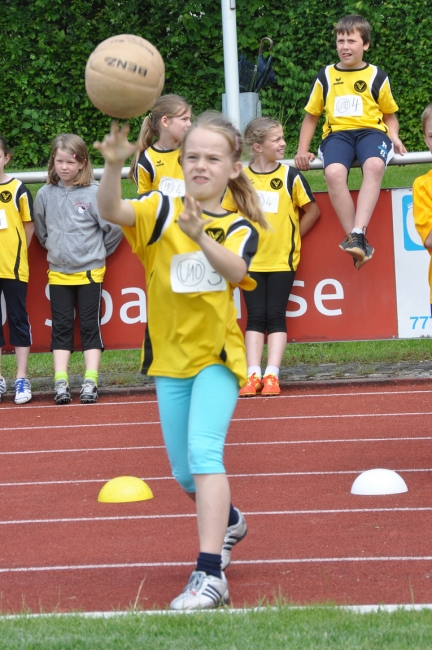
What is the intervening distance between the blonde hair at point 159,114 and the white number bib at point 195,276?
4.45 m

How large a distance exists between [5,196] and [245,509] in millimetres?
4569

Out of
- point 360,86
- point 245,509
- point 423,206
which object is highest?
point 360,86

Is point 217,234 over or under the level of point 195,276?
over

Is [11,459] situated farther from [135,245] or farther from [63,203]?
[135,245]

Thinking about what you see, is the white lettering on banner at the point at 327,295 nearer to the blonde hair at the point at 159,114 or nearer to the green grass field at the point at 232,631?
the blonde hair at the point at 159,114

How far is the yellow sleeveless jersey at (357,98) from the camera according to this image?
9242mm

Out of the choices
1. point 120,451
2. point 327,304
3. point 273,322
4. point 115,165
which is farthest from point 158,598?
point 327,304

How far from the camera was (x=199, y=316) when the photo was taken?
14.7 feet

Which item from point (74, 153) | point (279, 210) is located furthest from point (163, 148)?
point (279, 210)

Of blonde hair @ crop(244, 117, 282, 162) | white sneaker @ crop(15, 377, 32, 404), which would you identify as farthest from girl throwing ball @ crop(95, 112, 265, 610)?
white sneaker @ crop(15, 377, 32, 404)

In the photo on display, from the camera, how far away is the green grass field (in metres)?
3.64

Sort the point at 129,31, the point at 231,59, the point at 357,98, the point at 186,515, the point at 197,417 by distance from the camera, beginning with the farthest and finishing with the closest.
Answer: the point at 129,31
the point at 231,59
the point at 357,98
the point at 186,515
the point at 197,417

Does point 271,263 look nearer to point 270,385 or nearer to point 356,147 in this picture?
point 270,385

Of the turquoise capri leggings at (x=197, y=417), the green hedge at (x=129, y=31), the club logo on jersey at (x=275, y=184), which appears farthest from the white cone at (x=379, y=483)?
the green hedge at (x=129, y=31)
